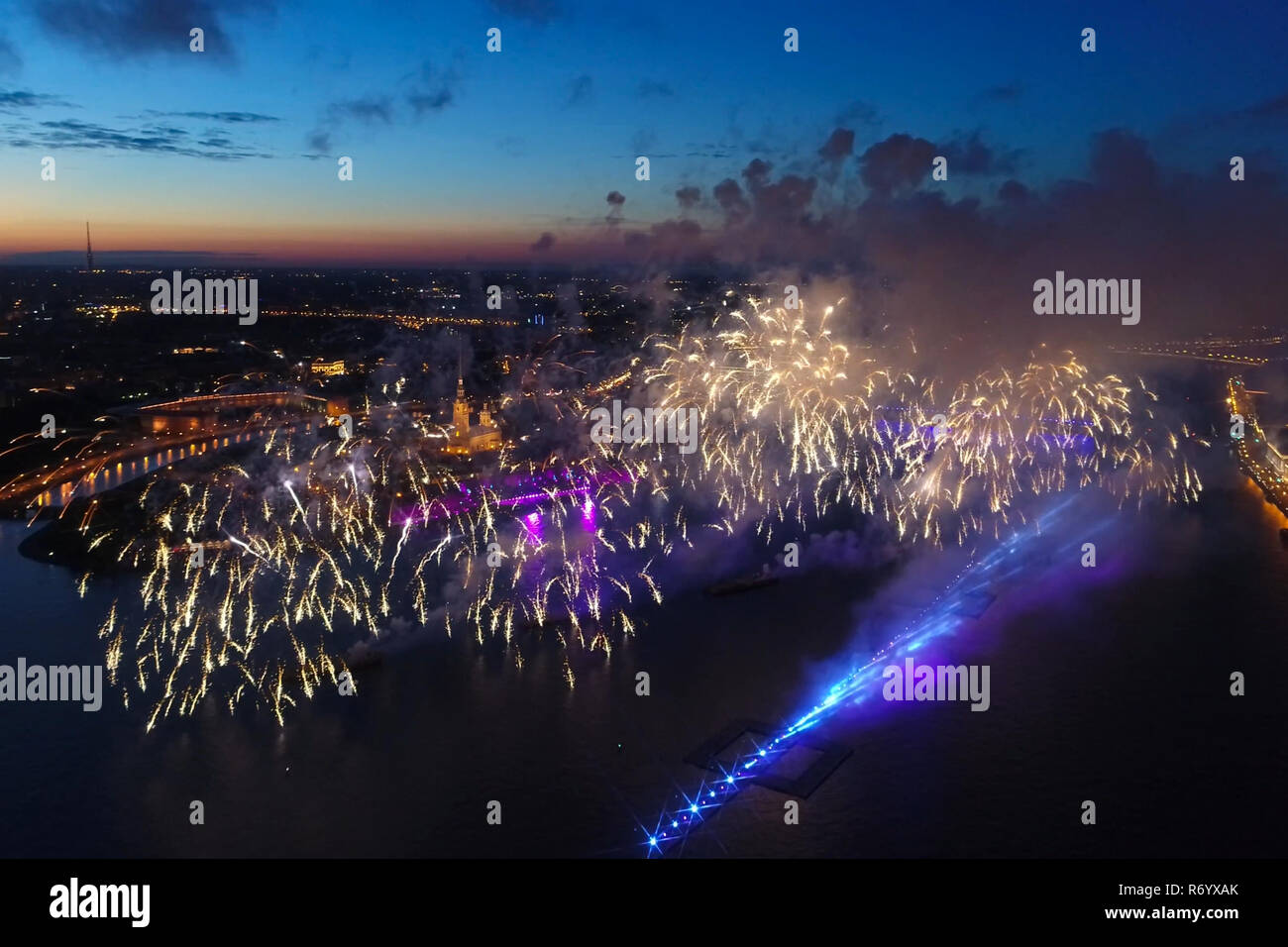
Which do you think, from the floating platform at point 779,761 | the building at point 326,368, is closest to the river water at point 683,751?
the floating platform at point 779,761

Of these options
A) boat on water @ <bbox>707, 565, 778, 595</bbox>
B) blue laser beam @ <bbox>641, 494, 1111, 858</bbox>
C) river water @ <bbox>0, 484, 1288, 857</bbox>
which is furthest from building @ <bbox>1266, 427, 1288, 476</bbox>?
boat on water @ <bbox>707, 565, 778, 595</bbox>

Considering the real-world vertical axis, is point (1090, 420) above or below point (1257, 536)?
above

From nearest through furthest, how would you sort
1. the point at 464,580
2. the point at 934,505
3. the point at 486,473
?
the point at 464,580
the point at 934,505
the point at 486,473

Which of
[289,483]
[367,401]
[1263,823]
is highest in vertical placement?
[367,401]

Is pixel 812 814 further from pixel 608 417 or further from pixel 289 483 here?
pixel 608 417

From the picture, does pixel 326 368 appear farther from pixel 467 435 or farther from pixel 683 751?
pixel 683 751

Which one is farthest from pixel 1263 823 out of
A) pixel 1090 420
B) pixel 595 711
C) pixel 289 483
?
pixel 1090 420

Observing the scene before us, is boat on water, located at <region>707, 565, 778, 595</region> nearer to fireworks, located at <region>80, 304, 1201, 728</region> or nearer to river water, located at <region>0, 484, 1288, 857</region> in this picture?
river water, located at <region>0, 484, 1288, 857</region>
